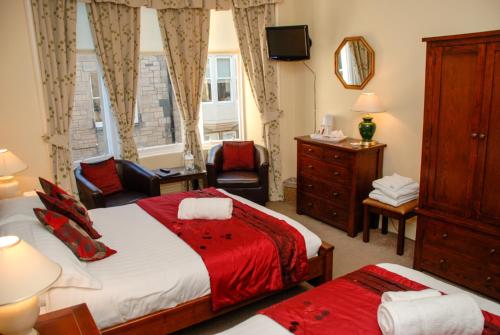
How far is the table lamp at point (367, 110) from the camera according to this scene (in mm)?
4469

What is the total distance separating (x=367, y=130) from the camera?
4.63 metres

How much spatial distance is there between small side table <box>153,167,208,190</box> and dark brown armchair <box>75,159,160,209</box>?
307 millimetres

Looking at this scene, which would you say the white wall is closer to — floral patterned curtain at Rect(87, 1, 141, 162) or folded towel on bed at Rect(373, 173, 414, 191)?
folded towel on bed at Rect(373, 173, 414, 191)

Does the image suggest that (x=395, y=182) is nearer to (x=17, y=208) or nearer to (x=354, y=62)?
(x=354, y=62)

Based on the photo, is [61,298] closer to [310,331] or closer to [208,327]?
[208,327]

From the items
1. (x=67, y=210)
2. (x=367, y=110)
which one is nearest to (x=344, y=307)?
(x=67, y=210)

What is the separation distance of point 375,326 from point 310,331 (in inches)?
12.4

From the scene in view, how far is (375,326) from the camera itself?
200cm

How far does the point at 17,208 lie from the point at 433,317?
9.35ft

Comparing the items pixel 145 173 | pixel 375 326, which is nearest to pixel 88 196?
pixel 145 173

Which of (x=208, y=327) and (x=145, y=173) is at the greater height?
(x=145, y=173)

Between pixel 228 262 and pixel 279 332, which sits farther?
pixel 228 262

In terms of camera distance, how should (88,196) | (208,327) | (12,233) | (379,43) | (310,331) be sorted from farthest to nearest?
(379,43) → (88,196) → (208,327) → (12,233) → (310,331)

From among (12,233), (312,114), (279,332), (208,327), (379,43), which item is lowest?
(208,327)
